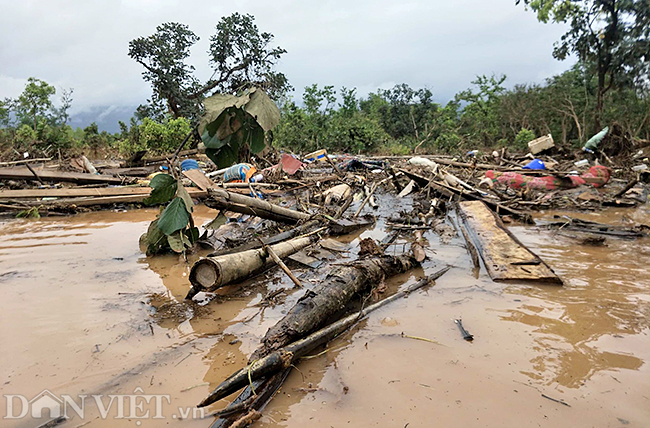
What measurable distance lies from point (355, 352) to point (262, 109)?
1827mm

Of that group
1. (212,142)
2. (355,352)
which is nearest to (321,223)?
(212,142)

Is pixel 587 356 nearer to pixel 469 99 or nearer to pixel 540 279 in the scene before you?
pixel 540 279

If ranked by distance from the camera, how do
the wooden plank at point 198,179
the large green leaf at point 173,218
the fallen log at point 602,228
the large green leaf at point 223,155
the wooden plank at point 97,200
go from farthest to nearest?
the wooden plank at point 97,200
the fallen log at point 602,228
the wooden plank at point 198,179
the large green leaf at point 173,218
the large green leaf at point 223,155

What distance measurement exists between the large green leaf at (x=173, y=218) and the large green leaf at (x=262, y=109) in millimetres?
1437

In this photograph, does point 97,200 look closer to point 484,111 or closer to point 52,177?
point 52,177

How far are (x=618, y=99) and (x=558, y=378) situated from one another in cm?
2776

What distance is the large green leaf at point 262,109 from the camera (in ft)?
8.75

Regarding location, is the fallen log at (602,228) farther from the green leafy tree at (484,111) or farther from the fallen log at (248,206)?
the green leafy tree at (484,111)

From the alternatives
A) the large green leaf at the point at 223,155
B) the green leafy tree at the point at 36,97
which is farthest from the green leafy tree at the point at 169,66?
the large green leaf at the point at 223,155

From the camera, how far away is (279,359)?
1914mm

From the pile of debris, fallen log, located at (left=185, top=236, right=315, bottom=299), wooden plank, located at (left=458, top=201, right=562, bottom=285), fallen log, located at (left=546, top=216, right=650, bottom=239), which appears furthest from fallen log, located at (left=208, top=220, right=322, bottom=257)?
fallen log, located at (left=546, top=216, right=650, bottom=239)

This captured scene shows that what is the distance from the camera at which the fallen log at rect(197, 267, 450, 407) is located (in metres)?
1.72

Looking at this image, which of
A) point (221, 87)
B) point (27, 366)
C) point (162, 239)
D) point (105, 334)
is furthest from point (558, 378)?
point (221, 87)

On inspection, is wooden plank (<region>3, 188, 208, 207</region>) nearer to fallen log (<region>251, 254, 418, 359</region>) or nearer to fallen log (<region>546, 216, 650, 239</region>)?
fallen log (<region>251, 254, 418, 359</region>)
